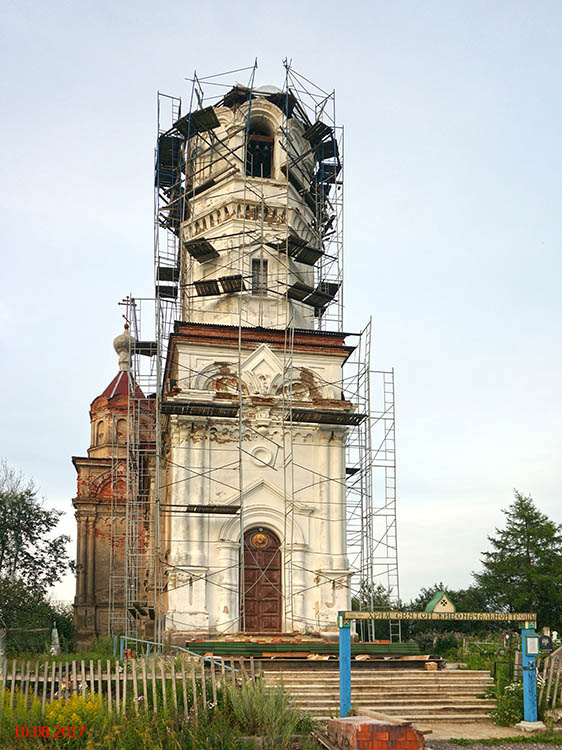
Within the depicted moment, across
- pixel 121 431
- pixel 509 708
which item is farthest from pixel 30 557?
pixel 509 708

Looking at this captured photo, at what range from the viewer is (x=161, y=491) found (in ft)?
94.1

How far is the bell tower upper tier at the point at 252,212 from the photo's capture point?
29.1 m

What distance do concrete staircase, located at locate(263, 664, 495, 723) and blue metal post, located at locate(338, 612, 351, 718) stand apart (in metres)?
0.87

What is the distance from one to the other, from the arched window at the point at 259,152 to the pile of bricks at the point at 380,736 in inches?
912

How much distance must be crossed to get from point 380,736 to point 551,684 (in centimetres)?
664

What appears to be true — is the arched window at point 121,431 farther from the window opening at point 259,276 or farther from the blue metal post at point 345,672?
the blue metal post at point 345,672

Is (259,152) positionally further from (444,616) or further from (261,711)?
(261,711)

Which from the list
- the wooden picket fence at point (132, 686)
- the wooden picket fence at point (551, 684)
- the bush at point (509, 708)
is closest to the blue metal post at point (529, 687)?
the bush at point (509, 708)

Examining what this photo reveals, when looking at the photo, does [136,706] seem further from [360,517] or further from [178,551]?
[360,517]

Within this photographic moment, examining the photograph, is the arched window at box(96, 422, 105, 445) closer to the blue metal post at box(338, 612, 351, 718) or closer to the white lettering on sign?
the white lettering on sign

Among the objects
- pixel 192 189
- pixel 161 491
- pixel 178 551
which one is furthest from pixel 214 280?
pixel 178 551

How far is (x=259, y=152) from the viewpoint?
32.0 m

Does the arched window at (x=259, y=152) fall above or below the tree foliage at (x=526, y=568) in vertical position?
above

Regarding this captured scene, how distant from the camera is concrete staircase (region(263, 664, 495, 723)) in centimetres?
1585
